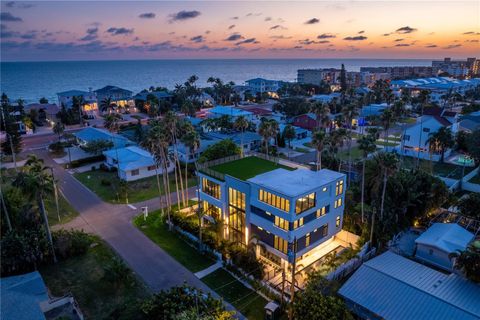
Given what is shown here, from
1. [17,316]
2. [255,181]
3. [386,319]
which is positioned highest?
[255,181]

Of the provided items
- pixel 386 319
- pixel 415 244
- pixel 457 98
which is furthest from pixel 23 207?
pixel 457 98

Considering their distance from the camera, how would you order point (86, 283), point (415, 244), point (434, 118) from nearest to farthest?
point (86, 283)
point (415, 244)
point (434, 118)

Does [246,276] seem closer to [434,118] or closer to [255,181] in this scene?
[255,181]

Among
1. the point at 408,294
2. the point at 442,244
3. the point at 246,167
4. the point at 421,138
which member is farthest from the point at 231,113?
the point at 408,294

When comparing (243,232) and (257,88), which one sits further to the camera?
(257,88)

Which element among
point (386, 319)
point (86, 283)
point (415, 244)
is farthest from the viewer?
point (415, 244)

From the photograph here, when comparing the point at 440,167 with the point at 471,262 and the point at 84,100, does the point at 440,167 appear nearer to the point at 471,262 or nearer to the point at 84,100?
the point at 471,262

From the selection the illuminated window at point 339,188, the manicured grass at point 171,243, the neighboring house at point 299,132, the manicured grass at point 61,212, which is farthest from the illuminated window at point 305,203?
the neighboring house at point 299,132
